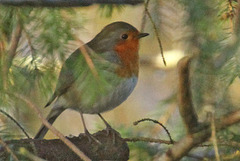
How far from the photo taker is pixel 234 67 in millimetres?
976

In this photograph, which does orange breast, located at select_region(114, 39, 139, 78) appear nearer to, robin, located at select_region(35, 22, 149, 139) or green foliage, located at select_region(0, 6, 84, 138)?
robin, located at select_region(35, 22, 149, 139)

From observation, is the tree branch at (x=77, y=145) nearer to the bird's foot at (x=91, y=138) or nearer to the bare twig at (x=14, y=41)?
the bird's foot at (x=91, y=138)

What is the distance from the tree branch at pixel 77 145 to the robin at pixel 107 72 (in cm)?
4

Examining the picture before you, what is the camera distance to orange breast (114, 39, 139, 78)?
144 centimetres

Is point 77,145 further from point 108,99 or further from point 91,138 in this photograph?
point 108,99

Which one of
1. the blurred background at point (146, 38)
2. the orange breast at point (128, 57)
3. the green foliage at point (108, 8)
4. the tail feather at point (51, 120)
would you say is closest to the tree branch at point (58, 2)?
the blurred background at point (146, 38)

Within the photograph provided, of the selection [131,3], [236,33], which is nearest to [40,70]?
[131,3]

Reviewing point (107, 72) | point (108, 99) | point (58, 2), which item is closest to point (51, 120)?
point (108, 99)

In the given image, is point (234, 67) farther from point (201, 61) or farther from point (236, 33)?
point (201, 61)

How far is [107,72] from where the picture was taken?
1.31m

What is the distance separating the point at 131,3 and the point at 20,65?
310 mm

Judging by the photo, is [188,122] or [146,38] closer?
[188,122]

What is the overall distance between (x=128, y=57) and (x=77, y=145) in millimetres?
346

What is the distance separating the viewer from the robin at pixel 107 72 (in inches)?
43.1
